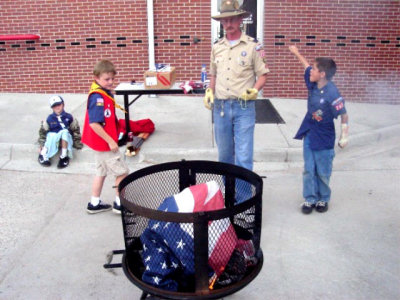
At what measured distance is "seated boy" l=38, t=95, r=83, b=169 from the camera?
5715 mm

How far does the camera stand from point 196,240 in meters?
2.40

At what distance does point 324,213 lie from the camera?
456 cm

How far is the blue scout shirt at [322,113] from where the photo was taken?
4.16m

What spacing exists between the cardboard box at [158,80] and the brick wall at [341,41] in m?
2.80

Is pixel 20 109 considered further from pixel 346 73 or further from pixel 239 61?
Answer: pixel 346 73

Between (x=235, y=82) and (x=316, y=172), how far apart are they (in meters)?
1.18

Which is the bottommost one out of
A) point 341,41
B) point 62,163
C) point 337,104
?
point 62,163

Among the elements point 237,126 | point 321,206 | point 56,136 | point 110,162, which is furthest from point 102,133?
point 321,206

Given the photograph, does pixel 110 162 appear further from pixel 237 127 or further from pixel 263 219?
pixel 263 219

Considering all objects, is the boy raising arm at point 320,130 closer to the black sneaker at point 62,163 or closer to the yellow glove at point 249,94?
the yellow glove at point 249,94

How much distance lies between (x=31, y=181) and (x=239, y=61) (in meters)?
2.90

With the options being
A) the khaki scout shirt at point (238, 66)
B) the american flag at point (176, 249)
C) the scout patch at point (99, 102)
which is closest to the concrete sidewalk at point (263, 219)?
the american flag at point (176, 249)

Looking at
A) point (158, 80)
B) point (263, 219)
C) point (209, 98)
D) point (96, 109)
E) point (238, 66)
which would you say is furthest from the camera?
point (158, 80)

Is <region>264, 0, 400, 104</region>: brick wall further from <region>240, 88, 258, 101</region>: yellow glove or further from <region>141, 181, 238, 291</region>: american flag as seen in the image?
<region>141, 181, 238, 291</region>: american flag
